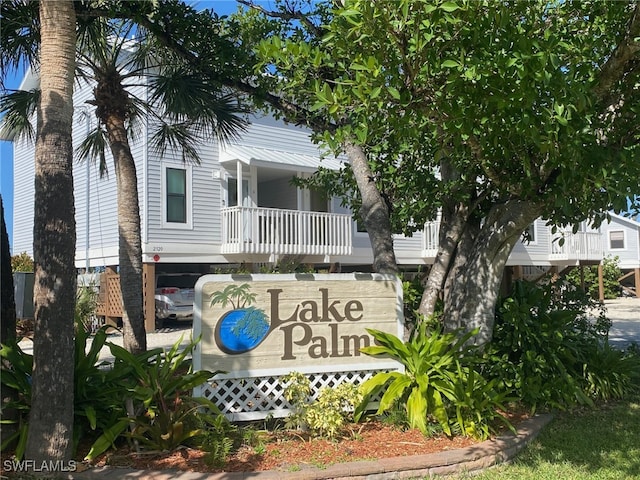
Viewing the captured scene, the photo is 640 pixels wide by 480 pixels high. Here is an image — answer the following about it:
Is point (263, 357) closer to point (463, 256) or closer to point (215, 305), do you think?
point (215, 305)

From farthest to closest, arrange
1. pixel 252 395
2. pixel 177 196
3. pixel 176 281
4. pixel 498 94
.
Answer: pixel 176 281, pixel 177 196, pixel 252 395, pixel 498 94

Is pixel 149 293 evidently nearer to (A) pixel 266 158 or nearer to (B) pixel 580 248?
(A) pixel 266 158

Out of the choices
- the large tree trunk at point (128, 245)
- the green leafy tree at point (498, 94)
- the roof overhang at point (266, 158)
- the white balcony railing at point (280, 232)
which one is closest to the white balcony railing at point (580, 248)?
the white balcony railing at point (280, 232)

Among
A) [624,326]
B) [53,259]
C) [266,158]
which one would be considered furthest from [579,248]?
[53,259]

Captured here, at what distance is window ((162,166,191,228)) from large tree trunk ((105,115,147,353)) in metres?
8.24

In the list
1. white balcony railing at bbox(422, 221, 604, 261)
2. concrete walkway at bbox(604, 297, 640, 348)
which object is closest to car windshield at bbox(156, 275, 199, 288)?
concrete walkway at bbox(604, 297, 640, 348)

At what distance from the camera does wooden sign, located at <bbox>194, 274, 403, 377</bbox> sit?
18.5ft

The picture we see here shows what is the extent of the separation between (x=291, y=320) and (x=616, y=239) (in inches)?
1353

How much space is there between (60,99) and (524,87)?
358cm

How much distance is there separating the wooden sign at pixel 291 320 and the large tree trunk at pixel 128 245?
2.37 metres

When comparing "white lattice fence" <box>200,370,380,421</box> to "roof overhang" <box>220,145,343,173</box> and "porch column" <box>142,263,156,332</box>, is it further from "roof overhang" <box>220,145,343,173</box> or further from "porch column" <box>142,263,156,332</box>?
"roof overhang" <box>220,145,343,173</box>

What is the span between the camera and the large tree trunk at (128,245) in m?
7.56

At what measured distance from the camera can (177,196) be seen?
55.4 feet

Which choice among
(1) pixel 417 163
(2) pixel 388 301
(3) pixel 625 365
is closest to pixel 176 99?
(1) pixel 417 163
